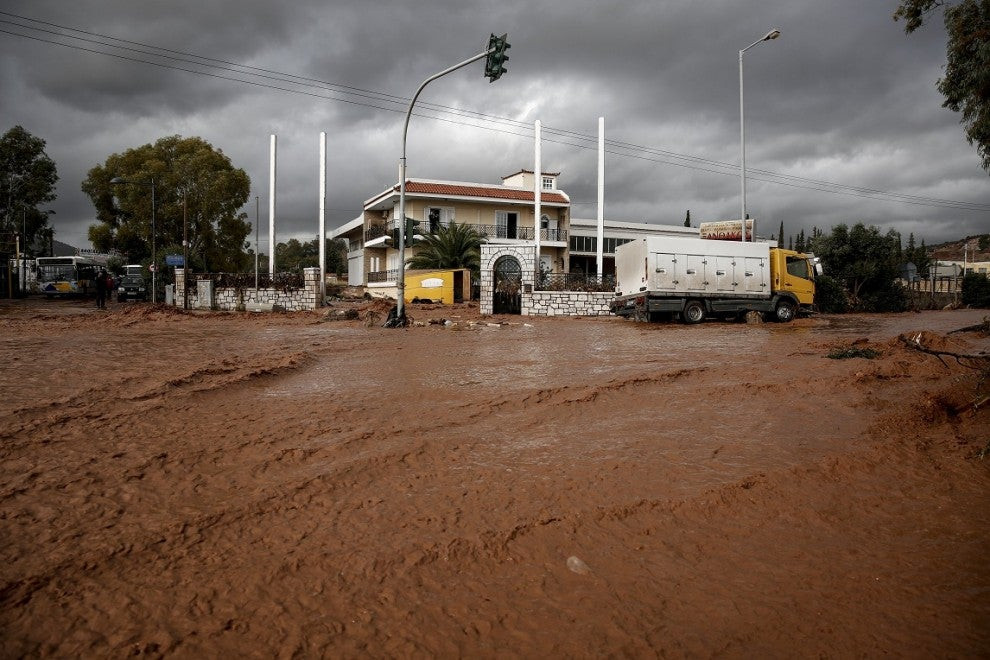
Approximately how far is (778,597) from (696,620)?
0.50m

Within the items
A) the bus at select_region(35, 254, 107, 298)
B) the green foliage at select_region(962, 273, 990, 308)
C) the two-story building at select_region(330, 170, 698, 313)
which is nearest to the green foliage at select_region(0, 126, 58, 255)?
the bus at select_region(35, 254, 107, 298)

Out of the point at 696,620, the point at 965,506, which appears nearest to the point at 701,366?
the point at 965,506

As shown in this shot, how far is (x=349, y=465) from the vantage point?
187 inches

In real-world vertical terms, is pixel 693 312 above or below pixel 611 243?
below

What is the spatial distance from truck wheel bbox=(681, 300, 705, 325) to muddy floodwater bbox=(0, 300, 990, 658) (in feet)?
41.0

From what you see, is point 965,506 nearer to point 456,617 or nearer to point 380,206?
point 456,617

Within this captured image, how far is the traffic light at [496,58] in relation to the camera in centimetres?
1432

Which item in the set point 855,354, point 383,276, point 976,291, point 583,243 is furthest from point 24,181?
point 976,291

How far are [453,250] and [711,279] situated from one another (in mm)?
17472

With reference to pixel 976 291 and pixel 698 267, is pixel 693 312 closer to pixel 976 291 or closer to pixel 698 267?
pixel 698 267

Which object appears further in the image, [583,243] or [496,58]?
[583,243]

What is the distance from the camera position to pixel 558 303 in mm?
24672

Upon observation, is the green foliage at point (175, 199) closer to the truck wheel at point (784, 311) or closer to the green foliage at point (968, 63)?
the truck wheel at point (784, 311)

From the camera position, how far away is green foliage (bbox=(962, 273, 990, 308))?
107ft
